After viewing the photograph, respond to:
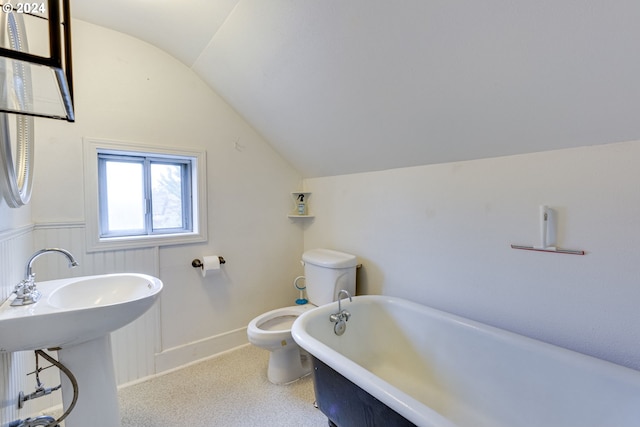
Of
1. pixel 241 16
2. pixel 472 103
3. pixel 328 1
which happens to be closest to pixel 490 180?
pixel 472 103

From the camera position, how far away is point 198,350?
2264mm

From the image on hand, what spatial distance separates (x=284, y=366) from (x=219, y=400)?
1.46 ft

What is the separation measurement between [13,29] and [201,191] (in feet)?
4.28

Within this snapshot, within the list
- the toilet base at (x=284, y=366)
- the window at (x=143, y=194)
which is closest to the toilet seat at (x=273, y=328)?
the toilet base at (x=284, y=366)

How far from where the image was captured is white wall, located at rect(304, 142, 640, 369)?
1211mm

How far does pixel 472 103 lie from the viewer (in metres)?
1.37

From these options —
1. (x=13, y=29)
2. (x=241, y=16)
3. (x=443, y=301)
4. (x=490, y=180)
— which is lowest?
(x=443, y=301)

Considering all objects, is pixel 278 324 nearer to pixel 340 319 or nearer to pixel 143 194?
pixel 340 319

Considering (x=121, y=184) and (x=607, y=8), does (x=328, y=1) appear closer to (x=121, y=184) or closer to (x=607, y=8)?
(x=607, y=8)

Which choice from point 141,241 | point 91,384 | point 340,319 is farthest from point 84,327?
point 340,319

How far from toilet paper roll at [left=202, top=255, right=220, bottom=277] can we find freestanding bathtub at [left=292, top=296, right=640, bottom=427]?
92 cm

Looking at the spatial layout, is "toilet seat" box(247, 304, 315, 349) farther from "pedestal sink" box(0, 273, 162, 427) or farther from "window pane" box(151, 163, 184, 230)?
"window pane" box(151, 163, 184, 230)

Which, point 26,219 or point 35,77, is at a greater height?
point 35,77

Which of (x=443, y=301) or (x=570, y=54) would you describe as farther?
(x=443, y=301)
